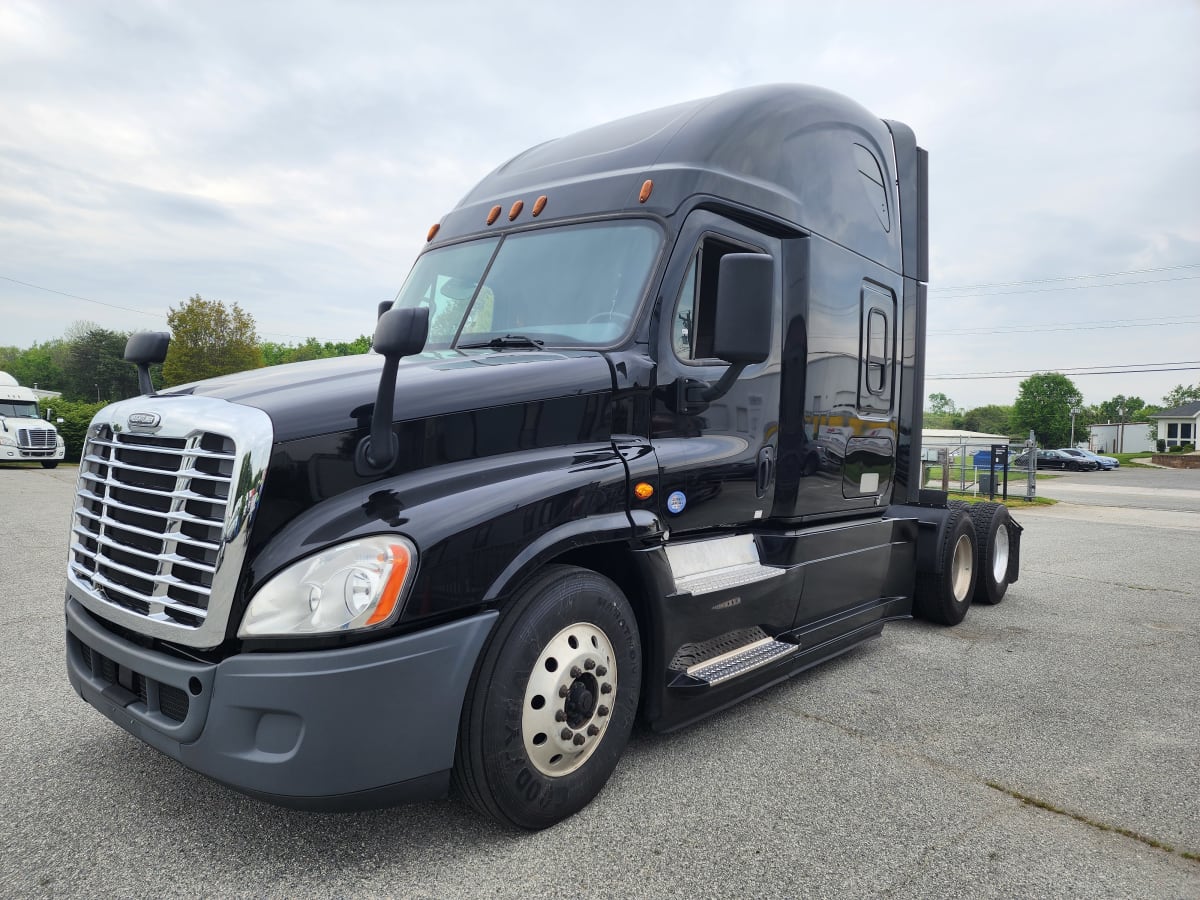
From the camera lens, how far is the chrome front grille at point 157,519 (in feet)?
8.48

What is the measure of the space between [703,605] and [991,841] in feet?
4.66

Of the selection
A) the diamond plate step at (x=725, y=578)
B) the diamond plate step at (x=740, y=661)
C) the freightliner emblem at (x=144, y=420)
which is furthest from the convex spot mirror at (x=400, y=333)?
the diamond plate step at (x=740, y=661)

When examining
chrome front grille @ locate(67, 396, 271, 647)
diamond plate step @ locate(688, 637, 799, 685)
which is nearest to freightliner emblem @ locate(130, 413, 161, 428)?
chrome front grille @ locate(67, 396, 271, 647)

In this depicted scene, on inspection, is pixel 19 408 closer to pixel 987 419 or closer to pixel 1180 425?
A: pixel 1180 425

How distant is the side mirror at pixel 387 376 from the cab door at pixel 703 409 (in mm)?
1263

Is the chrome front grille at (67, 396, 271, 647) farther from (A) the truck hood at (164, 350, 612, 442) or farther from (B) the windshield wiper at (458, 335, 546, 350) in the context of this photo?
(B) the windshield wiper at (458, 335, 546, 350)

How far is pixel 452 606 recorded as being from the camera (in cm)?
265

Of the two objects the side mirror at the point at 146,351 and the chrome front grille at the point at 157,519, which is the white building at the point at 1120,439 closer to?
the side mirror at the point at 146,351

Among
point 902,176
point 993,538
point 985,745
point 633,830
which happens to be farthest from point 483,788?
point 993,538

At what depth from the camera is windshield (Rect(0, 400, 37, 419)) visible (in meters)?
23.3

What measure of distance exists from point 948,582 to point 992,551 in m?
1.16

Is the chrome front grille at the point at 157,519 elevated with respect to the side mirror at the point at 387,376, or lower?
lower

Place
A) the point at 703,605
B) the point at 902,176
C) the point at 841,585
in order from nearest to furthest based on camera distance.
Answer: the point at 703,605, the point at 841,585, the point at 902,176

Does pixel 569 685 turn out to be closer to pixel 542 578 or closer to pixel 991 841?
pixel 542 578
